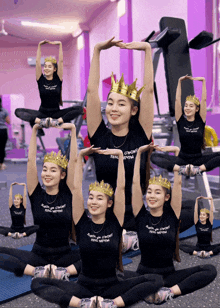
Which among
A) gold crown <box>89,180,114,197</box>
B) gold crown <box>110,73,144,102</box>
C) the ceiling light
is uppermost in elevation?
the ceiling light

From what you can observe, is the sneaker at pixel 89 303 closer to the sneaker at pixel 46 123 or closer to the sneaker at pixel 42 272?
the sneaker at pixel 42 272

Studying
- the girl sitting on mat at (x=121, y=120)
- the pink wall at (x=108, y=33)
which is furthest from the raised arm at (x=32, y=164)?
the pink wall at (x=108, y=33)

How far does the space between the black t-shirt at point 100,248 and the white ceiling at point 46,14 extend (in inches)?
289

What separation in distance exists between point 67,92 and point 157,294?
1067cm

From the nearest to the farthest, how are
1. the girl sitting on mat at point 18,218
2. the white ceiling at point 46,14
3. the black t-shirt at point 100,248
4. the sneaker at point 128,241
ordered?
the black t-shirt at point 100,248 → the sneaker at point 128,241 → the girl sitting on mat at point 18,218 → the white ceiling at point 46,14

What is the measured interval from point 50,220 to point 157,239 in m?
0.61

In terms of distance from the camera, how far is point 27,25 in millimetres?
8938

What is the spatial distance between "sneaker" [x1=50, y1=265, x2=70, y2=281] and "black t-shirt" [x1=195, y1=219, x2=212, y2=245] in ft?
3.15

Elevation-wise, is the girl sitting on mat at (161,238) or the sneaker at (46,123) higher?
the sneaker at (46,123)

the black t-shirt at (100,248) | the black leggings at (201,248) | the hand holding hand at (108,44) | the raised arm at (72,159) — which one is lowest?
the black leggings at (201,248)

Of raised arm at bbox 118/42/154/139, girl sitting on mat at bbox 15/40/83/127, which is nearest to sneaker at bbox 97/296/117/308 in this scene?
raised arm at bbox 118/42/154/139

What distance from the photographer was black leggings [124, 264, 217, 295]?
1.29 meters

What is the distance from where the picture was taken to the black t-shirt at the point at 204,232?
80.9 inches

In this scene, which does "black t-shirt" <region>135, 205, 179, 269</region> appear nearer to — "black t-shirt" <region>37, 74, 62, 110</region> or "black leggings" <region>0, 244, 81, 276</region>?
"black leggings" <region>0, 244, 81, 276</region>
